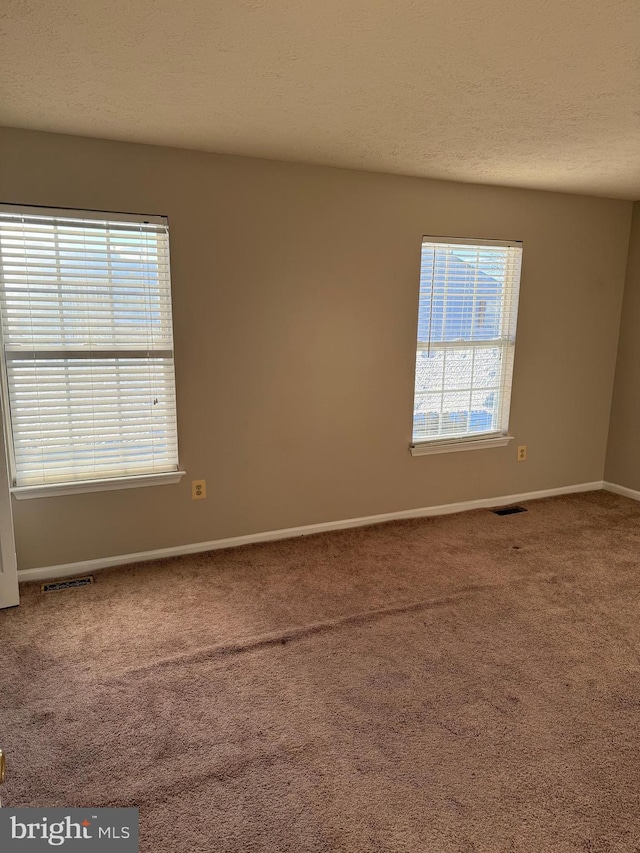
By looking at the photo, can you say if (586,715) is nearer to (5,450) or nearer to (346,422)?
(346,422)

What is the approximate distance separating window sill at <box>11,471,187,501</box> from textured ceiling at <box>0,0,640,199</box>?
5.65 ft

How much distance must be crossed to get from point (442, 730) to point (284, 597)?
1100mm

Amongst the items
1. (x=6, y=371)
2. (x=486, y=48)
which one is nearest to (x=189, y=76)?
(x=486, y=48)

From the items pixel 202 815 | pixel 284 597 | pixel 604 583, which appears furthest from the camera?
pixel 604 583

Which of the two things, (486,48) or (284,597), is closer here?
(486,48)

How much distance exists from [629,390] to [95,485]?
3.98 meters

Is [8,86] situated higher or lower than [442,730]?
higher

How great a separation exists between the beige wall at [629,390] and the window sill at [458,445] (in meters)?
1.08

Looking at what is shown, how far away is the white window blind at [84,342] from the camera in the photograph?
8.97ft

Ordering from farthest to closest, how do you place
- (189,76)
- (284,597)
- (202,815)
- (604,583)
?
(604,583), (284,597), (189,76), (202,815)

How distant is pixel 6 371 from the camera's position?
9.02ft

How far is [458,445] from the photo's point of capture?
398 centimetres

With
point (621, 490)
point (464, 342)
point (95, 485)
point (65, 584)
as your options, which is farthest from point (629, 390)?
point (65, 584)

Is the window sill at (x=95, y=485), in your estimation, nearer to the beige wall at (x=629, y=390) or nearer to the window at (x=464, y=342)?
the window at (x=464, y=342)
